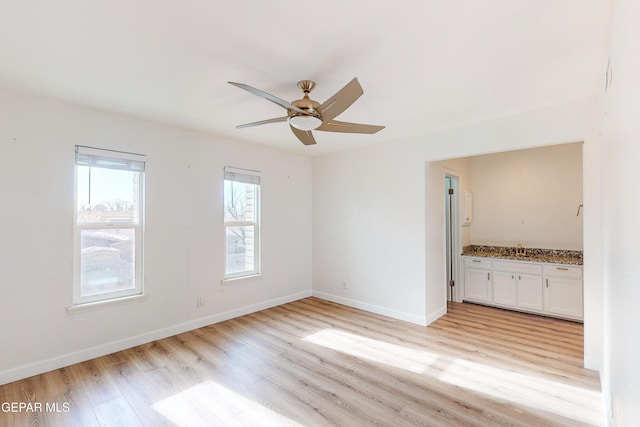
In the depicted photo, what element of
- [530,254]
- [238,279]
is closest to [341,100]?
[238,279]

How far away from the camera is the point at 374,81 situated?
2361mm

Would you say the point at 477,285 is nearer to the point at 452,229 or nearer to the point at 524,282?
the point at 524,282

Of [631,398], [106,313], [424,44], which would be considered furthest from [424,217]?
[106,313]

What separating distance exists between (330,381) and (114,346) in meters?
2.29

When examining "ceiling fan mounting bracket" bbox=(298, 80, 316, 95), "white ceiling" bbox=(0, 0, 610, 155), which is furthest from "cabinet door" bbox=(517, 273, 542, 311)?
"ceiling fan mounting bracket" bbox=(298, 80, 316, 95)

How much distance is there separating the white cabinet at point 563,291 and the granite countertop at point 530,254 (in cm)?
12

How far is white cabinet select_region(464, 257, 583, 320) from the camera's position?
3.91 metres

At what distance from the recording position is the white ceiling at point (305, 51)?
62.2 inches

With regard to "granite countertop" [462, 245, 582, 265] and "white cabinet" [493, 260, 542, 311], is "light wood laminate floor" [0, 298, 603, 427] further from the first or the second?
"granite countertop" [462, 245, 582, 265]

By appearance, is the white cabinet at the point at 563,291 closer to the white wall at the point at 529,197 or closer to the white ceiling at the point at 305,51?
the white wall at the point at 529,197

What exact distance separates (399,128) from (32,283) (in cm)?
402

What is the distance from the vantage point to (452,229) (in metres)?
4.86

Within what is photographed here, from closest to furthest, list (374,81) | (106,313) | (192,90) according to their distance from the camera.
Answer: (374,81)
(192,90)
(106,313)

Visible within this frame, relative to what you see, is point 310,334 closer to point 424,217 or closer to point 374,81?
point 424,217
